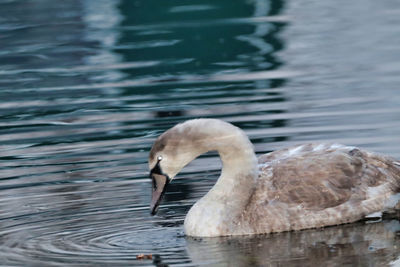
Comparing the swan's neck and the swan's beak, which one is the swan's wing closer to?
the swan's neck

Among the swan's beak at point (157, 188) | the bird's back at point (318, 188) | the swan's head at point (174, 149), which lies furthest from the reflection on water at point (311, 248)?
the swan's head at point (174, 149)

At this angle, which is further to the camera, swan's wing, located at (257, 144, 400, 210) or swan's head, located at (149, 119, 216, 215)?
swan's wing, located at (257, 144, 400, 210)

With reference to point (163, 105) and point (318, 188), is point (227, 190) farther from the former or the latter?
point (163, 105)

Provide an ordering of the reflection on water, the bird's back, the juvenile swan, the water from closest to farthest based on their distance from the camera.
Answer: the reflection on water → the water → the juvenile swan → the bird's back

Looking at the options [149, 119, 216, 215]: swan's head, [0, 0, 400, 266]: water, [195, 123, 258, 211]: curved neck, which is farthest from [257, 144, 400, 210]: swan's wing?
[149, 119, 216, 215]: swan's head

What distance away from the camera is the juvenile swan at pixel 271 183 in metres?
9.81

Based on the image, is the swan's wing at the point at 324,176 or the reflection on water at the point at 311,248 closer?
the reflection on water at the point at 311,248

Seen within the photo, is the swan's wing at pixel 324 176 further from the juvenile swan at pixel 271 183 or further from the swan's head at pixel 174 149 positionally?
the swan's head at pixel 174 149

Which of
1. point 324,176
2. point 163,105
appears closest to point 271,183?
point 324,176

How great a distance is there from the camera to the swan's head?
970 cm

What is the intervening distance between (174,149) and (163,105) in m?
5.92

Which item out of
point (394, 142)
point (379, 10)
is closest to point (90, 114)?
point (394, 142)

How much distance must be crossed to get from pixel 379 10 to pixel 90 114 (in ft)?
34.3

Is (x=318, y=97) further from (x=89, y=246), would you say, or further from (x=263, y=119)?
(x=89, y=246)
